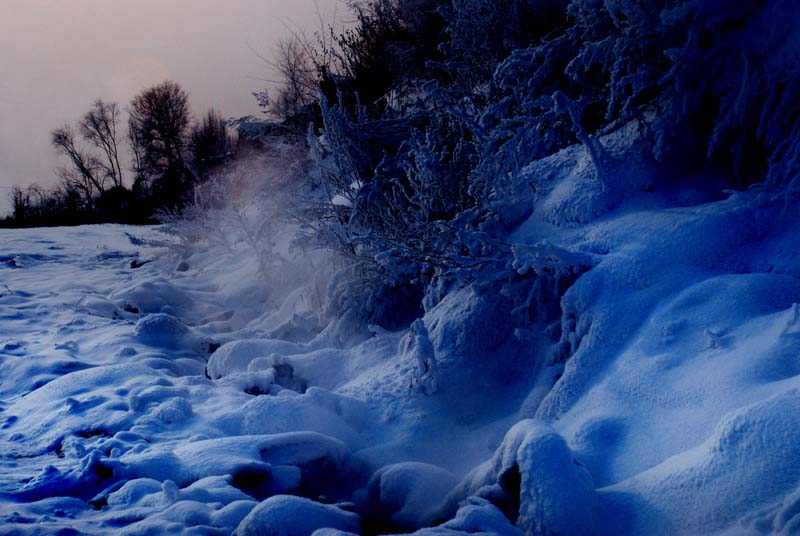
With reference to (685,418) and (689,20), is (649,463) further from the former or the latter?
(689,20)

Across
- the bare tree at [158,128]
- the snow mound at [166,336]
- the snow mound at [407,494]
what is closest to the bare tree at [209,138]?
the bare tree at [158,128]

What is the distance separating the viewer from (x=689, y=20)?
9.73 feet

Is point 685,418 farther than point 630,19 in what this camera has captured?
No

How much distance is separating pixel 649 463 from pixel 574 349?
0.84 meters

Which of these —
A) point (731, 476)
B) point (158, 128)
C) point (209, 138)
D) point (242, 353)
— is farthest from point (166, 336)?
point (158, 128)

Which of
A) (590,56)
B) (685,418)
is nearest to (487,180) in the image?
(590,56)

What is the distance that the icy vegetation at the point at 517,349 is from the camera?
6.23 ft

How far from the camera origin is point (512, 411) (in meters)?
2.90

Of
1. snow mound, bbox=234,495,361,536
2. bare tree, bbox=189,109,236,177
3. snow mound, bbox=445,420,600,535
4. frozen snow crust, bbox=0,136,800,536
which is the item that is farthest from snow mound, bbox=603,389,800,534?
bare tree, bbox=189,109,236,177

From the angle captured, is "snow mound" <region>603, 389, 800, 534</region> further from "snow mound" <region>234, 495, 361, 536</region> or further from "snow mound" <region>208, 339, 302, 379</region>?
"snow mound" <region>208, 339, 302, 379</region>

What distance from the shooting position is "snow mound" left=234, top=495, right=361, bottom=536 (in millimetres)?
1959

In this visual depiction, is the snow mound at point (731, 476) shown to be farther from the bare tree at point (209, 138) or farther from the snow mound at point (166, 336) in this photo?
the bare tree at point (209, 138)

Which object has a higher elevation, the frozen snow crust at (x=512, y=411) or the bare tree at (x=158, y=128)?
the bare tree at (x=158, y=128)

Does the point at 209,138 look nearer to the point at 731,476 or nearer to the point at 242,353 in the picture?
the point at 242,353
